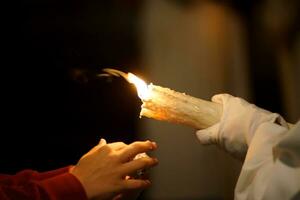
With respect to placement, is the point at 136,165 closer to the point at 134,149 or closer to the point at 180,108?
the point at 134,149

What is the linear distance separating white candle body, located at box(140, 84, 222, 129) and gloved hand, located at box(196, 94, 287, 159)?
28mm

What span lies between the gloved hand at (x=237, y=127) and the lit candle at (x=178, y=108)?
1.1 inches

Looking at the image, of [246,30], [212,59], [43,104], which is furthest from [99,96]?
[246,30]

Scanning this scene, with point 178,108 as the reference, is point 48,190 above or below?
below

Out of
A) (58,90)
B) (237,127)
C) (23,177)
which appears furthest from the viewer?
(58,90)

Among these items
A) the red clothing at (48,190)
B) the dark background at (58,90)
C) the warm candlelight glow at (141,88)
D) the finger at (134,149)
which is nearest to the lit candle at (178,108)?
the warm candlelight glow at (141,88)

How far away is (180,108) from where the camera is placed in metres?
0.83

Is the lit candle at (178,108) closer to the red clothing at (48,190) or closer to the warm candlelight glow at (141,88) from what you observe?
the warm candlelight glow at (141,88)

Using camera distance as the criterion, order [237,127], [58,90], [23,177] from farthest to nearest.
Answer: [58,90], [23,177], [237,127]

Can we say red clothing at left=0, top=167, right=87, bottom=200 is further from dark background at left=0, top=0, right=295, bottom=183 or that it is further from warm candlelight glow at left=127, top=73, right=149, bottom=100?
dark background at left=0, top=0, right=295, bottom=183

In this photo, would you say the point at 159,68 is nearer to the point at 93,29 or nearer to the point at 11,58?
the point at 93,29

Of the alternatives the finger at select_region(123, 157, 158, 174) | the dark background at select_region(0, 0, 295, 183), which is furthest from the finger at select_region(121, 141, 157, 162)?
the dark background at select_region(0, 0, 295, 183)

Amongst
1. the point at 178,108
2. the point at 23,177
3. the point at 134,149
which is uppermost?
the point at 178,108

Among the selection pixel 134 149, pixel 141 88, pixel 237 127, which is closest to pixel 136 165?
pixel 134 149
